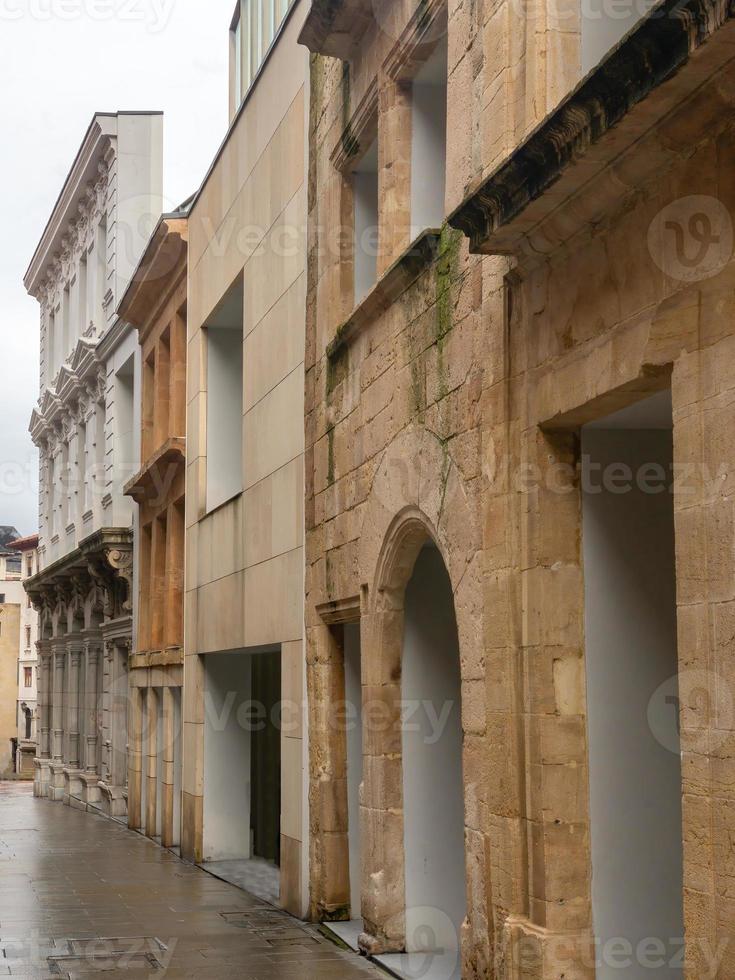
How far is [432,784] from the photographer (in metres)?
10.9

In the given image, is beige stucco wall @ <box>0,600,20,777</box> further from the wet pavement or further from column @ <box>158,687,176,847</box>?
the wet pavement

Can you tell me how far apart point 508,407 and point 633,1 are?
225cm

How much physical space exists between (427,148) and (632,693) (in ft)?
15.9

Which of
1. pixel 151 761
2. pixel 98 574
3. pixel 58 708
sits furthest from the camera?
pixel 58 708

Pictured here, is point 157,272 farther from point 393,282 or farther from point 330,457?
point 393,282

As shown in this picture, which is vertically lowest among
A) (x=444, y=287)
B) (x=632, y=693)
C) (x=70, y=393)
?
(x=632, y=693)

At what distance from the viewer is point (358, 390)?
11.8 metres

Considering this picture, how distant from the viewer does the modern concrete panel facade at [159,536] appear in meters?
21.3

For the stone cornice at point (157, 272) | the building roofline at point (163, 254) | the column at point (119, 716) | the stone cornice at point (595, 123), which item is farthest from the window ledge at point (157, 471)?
the stone cornice at point (595, 123)

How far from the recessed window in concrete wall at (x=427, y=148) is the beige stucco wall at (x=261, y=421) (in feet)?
9.72

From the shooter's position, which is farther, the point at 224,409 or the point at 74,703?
the point at 74,703

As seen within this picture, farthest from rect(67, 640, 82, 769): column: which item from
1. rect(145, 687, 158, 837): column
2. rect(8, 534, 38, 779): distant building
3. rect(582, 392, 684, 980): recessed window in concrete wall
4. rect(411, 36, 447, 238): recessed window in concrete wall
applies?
rect(8, 534, 38, 779): distant building

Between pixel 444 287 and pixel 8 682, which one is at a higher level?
pixel 444 287

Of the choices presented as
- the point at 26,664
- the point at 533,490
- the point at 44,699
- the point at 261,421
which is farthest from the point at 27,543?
the point at 533,490
